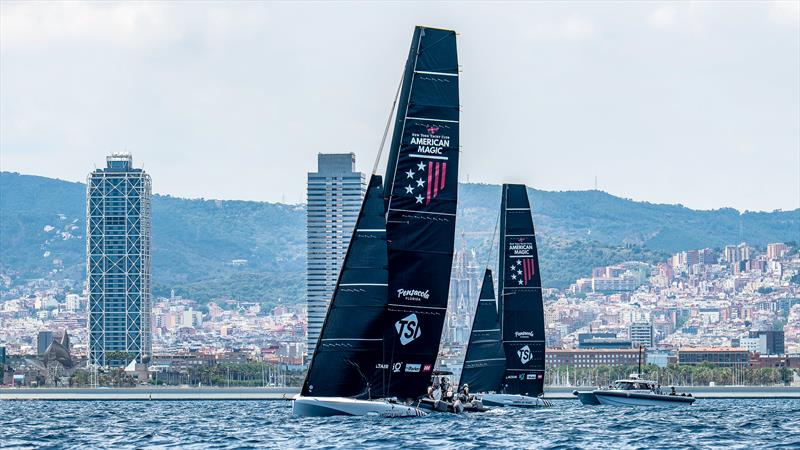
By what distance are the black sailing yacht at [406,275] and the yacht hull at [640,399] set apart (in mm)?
33778

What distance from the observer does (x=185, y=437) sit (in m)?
51.4

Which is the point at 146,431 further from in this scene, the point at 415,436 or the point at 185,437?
the point at 415,436

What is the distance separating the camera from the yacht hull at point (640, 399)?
285 feet

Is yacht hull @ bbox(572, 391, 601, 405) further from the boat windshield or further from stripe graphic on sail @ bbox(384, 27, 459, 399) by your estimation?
stripe graphic on sail @ bbox(384, 27, 459, 399)

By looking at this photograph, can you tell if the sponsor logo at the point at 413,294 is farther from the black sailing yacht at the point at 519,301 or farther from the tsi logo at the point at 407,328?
the black sailing yacht at the point at 519,301

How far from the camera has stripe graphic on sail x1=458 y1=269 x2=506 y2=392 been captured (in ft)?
250

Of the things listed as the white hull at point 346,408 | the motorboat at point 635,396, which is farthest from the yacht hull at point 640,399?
the white hull at point 346,408

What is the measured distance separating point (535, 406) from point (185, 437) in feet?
101

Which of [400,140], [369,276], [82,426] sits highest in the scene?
[400,140]

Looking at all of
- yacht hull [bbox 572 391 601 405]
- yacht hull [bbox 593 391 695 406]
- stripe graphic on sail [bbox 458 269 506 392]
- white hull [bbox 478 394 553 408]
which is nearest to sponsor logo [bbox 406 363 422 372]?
white hull [bbox 478 394 553 408]

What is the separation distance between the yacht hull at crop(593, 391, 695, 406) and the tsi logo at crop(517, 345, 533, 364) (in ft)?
29.4

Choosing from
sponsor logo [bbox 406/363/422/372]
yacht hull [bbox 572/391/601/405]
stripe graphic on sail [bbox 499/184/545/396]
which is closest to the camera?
sponsor logo [bbox 406/363/422/372]

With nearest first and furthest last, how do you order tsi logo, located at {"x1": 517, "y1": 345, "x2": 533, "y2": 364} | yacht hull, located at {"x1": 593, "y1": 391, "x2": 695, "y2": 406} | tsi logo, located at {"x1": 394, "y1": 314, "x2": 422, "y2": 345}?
tsi logo, located at {"x1": 394, "y1": 314, "x2": 422, "y2": 345}, tsi logo, located at {"x1": 517, "y1": 345, "x2": 533, "y2": 364}, yacht hull, located at {"x1": 593, "y1": 391, "x2": 695, "y2": 406}

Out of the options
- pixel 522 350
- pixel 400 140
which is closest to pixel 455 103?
pixel 400 140
